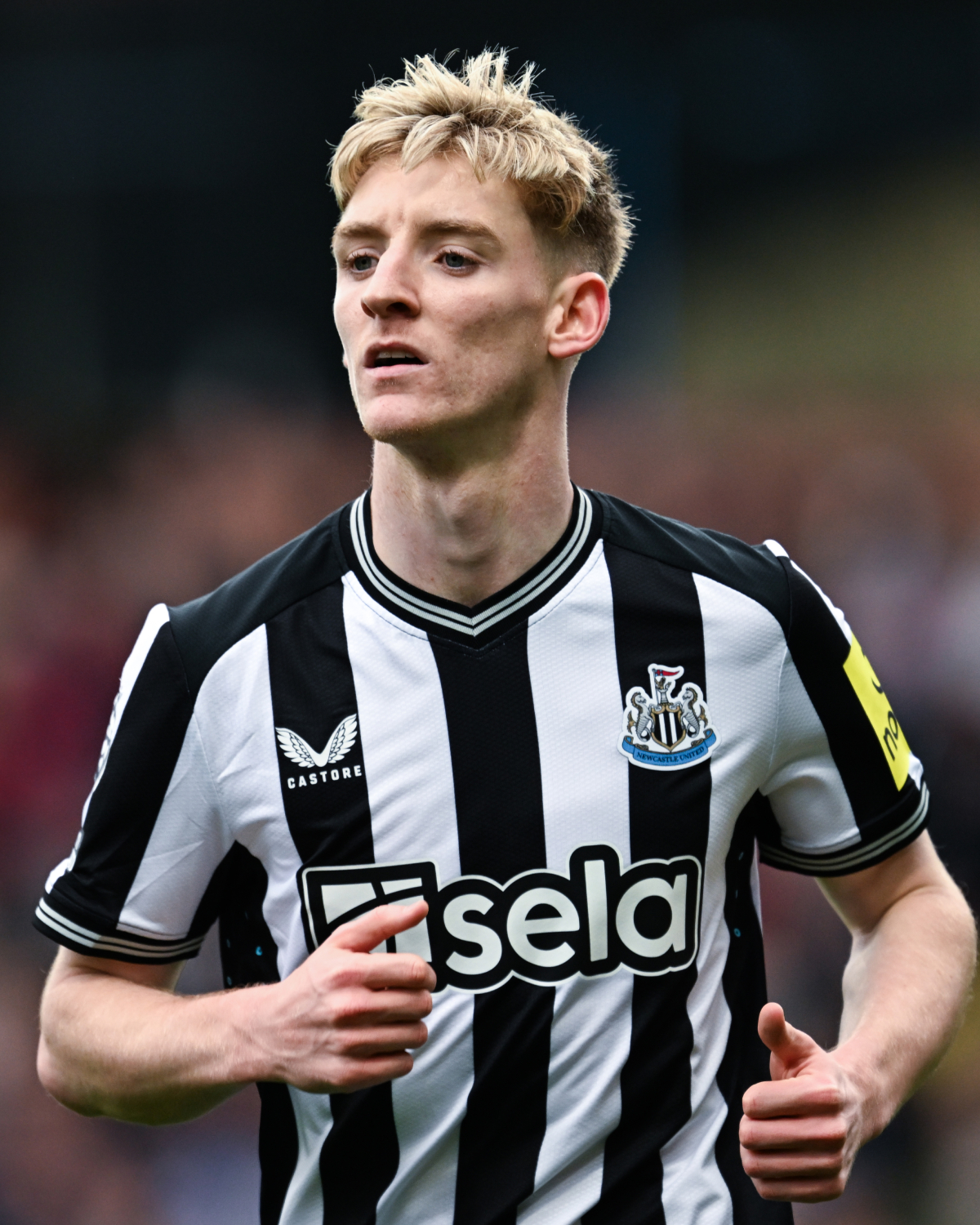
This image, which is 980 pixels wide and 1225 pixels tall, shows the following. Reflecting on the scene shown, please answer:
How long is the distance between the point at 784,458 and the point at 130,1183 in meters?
4.12

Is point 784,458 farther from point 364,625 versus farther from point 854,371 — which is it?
point 364,625

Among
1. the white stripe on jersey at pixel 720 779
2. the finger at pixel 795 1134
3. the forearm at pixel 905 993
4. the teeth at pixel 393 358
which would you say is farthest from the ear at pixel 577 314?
the finger at pixel 795 1134

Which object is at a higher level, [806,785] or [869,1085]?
[806,785]

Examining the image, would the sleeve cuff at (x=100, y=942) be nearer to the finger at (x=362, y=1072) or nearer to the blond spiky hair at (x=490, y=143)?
the finger at (x=362, y=1072)

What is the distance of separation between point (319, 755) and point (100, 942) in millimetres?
426

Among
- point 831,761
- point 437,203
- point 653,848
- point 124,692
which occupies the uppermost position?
point 437,203

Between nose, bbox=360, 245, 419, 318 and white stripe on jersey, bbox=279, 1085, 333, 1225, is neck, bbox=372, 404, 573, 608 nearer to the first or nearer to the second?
nose, bbox=360, 245, 419, 318

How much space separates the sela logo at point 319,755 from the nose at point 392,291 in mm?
620

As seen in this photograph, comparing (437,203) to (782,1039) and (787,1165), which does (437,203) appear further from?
(787,1165)

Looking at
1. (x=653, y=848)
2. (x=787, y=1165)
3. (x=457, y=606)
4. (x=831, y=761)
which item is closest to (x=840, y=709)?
(x=831, y=761)

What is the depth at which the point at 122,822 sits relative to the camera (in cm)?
214

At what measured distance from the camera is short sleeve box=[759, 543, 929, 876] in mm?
2270

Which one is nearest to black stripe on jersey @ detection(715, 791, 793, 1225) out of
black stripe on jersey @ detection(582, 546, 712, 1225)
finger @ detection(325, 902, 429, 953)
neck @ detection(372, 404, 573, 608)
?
black stripe on jersey @ detection(582, 546, 712, 1225)

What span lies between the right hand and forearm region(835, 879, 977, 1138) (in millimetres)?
635
